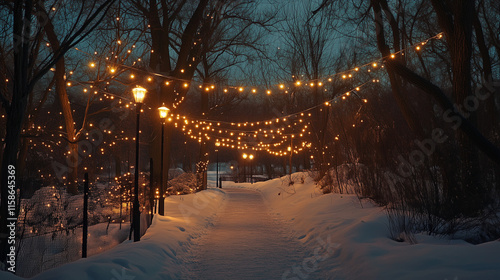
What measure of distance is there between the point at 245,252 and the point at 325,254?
1639 mm

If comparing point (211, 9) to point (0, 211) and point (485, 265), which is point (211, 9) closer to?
point (0, 211)

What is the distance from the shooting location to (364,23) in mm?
12539

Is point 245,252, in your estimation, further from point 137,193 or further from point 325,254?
point 137,193

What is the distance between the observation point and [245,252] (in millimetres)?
7945

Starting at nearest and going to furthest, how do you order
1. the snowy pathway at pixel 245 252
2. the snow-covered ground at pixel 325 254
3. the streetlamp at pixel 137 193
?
the snow-covered ground at pixel 325 254
the snowy pathway at pixel 245 252
the streetlamp at pixel 137 193

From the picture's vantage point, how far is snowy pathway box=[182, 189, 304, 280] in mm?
6474

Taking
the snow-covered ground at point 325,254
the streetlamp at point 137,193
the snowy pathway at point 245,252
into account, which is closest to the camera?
the snow-covered ground at point 325,254

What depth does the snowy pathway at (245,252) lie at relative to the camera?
6474mm

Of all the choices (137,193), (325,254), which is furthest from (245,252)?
(137,193)

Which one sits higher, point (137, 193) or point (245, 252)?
point (137, 193)

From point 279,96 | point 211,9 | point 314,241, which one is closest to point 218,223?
point 314,241

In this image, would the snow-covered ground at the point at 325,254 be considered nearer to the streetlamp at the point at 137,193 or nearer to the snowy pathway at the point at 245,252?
the snowy pathway at the point at 245,252

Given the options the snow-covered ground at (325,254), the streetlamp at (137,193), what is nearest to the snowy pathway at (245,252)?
the snow-covered ground at (325,254)

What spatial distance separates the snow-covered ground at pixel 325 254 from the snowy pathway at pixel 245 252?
0.05 m
